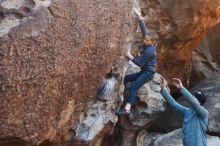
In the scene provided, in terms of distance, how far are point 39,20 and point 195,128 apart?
6.88 ft

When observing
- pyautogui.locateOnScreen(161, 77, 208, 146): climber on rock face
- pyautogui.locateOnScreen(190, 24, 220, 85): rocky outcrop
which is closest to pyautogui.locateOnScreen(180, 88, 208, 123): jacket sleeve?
pyautogui.locateOnScreen(161, 77, 208, 146): climber on rock face

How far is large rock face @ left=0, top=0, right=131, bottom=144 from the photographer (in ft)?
18.0

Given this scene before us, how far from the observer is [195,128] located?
570 cm

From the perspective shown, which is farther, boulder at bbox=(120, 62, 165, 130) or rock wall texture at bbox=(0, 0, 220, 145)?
boulder at bbox=(120, 62, 165, 130)

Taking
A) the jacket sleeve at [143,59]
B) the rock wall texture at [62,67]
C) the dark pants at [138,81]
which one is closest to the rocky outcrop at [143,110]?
the dark pants at [138,81]

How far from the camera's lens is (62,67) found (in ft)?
19.3

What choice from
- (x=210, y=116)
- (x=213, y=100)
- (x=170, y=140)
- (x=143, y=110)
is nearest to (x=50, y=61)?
(x=143, y=110)

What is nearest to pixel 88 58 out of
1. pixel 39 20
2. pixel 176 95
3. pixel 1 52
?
pixel 39 20

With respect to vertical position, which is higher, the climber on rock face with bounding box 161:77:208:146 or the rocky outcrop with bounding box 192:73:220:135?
the climber on rock face with bounding box 161:77:208:146

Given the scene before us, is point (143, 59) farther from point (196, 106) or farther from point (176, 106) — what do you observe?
point (196, 106)

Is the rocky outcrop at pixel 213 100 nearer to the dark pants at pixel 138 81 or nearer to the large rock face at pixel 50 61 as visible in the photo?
the dark pants at pixel 138 81

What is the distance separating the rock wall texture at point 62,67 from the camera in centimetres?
549

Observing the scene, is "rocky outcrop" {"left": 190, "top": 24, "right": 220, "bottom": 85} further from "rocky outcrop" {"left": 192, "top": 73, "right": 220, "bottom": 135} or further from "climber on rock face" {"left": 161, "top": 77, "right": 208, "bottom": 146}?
"climber on rock face" {"left": 161, "top": 77, "right": 208, "bottom": 146}

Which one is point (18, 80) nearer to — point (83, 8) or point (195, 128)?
point (83, 8)
